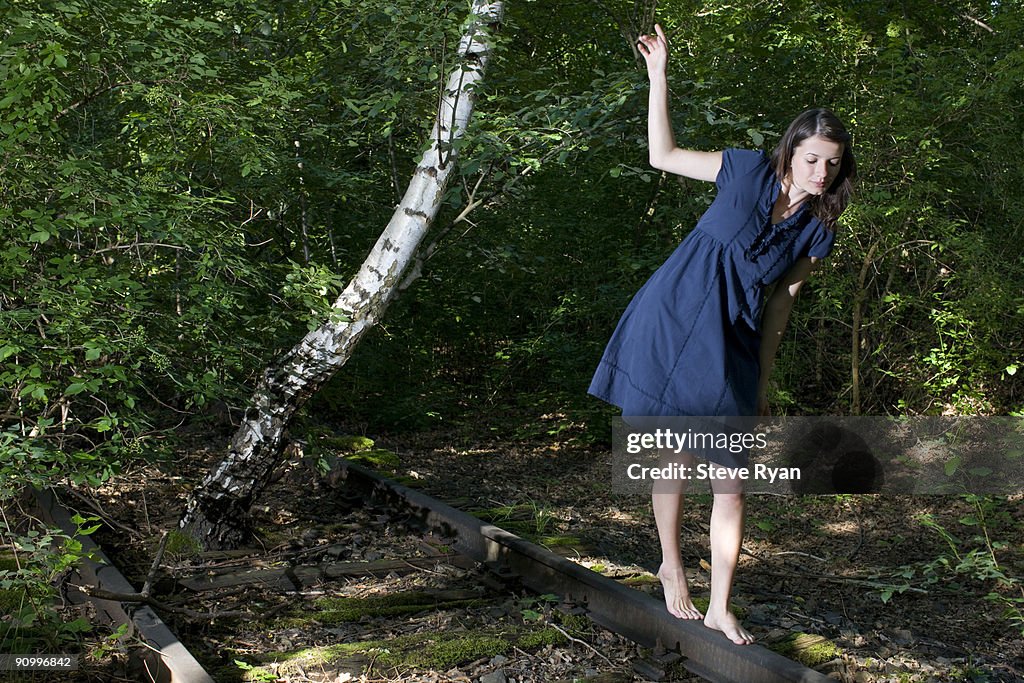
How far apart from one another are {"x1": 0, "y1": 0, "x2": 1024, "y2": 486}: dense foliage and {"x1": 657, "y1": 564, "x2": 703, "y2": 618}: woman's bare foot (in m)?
2.26

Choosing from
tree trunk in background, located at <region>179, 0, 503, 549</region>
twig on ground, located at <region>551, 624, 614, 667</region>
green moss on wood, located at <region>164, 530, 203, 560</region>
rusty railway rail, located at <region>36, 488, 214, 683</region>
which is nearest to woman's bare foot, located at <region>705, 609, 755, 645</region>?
twig on ground, located at <region>551, 624, 614, 667</region>

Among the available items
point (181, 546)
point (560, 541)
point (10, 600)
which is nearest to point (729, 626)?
point (560, 541)

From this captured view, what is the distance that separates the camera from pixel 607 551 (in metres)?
5.22

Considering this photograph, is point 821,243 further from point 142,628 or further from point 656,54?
point 142,628

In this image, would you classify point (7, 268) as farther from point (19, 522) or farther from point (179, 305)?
point (19, 522)

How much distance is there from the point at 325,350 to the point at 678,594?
2.63m

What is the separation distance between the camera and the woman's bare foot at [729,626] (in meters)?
3.12

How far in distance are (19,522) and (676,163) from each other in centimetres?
389

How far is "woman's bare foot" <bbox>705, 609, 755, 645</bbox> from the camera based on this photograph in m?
3.12

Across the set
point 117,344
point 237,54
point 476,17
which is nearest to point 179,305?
point 117,344

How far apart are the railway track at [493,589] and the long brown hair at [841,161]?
4.57 feet

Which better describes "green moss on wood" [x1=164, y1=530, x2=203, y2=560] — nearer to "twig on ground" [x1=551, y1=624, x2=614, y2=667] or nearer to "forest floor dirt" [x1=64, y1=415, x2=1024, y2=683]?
"forest floor dirt" [x1=64, y1=415, x2=1024, y2=683]

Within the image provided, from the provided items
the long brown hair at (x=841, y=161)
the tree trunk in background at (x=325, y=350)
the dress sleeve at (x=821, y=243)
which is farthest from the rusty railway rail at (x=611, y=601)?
the long brown hair at (x=841, y=161)

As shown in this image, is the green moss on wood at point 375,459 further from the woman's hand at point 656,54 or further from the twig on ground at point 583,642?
the woman's hand at point 656,54
